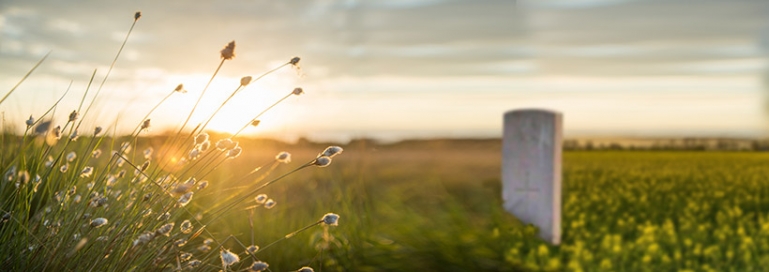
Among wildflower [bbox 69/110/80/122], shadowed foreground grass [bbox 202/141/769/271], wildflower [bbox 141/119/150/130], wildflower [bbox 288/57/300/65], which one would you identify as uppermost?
wildflower [bbox 288/57/300/65]

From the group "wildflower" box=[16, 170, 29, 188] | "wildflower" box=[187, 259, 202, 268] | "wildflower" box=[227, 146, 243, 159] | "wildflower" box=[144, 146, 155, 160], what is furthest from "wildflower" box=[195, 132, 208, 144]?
"wildflower" box=[144, 146, 155, 160]

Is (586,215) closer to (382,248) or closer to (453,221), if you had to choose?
(453,221)

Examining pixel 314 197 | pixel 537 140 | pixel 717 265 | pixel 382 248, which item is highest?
pixel 537 140

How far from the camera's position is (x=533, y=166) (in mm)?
5238

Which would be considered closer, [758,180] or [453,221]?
[453,221]

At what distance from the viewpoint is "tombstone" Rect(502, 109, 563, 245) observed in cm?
523

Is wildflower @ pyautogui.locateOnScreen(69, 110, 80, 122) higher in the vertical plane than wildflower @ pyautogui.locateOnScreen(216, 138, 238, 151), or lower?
higher

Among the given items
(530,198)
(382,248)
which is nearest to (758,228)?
(530,198)

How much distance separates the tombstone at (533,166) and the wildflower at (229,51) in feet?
12.4

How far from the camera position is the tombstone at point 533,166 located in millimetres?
5227

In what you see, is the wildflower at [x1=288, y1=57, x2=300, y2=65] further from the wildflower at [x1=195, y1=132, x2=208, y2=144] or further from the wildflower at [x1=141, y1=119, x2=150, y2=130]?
the wildflower at [x1=141, y1=119, x2=150, y2=130]

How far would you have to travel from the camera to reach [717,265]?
18.8ft

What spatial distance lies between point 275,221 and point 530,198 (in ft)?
7.15

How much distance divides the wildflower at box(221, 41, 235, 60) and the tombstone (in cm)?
378
